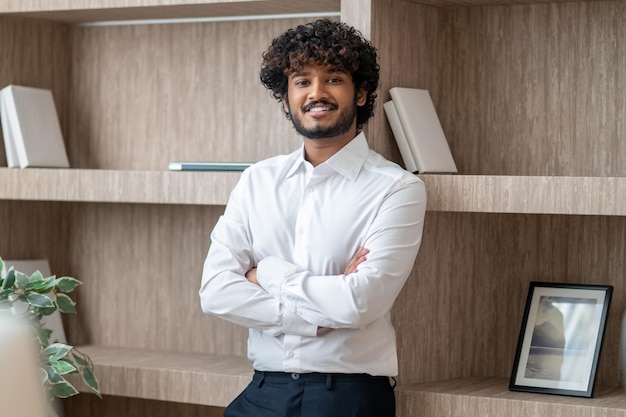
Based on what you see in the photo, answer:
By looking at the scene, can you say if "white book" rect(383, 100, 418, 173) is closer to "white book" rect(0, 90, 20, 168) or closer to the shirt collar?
the shirt collar

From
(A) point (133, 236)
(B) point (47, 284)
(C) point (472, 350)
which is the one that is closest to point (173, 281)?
(A) point (133, 236)

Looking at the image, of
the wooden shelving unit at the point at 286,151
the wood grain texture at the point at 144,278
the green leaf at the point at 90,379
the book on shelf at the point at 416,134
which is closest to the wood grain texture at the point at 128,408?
the wooden shelving unit at the point at 286,151

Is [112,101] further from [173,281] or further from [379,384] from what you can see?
[379,384]

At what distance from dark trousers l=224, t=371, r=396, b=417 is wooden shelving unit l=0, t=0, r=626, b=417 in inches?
8.0

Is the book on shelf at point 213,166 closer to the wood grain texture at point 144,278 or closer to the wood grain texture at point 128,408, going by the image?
the wood grain texture at point 144,278

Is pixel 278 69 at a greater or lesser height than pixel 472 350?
greater

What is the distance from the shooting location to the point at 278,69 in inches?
102

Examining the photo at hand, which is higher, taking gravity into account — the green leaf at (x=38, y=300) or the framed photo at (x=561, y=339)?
the green leaf at (x=38, y=300)

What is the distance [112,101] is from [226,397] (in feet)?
3.61

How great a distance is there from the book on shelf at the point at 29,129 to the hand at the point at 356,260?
1189 mm

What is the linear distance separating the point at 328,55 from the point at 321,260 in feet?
1.61

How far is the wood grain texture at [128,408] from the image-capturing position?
3.41 metres

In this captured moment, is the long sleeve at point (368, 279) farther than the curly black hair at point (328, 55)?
No

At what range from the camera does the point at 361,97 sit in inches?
102
